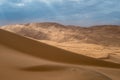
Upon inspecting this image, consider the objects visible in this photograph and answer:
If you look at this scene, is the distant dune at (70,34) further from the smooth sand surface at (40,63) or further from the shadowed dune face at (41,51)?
the smooth sand surface at (40,63)

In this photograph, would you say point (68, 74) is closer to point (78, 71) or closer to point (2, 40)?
point (78, 71)

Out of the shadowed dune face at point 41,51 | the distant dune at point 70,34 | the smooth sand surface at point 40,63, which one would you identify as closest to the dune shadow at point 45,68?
the smooth sand surface at point 40,63

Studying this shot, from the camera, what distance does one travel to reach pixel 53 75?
14.1 ft

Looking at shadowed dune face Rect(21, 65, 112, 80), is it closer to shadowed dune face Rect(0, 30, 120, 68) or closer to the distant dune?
shadowed dune face Rect(0, 30, 120, 68)

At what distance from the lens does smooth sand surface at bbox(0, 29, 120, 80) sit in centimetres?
422

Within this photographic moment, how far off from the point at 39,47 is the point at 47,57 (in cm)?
30

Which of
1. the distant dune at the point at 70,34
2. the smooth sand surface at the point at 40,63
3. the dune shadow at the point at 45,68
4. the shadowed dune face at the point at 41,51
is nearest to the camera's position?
the smooth sand surface at the point at 40,63

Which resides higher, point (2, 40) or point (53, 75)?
point (2, 40)

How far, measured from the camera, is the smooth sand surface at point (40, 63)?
422cm

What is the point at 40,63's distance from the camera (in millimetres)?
4836

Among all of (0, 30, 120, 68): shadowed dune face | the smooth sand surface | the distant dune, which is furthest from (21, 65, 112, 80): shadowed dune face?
the distant dune

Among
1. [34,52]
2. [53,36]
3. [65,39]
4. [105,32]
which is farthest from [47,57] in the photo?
[105,32]

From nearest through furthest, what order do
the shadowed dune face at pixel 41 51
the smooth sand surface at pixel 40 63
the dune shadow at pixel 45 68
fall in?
the smooth sand surface at pixel 40 63 < the dune shadow at pixel 45 68 < the shadowed dune face at pixel 41 51

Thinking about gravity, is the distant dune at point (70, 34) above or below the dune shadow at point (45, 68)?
above
